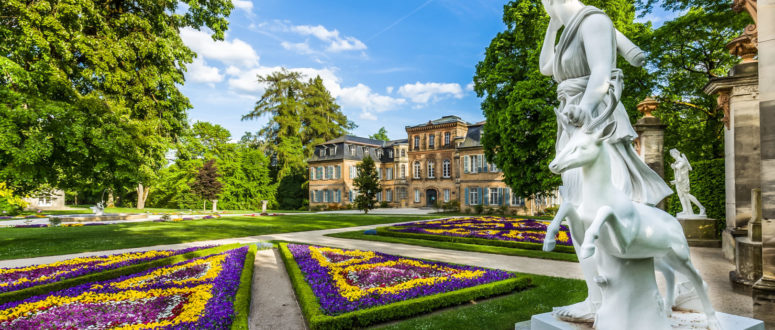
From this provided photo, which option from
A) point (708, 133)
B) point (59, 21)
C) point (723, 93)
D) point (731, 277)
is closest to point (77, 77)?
point (59, 21)

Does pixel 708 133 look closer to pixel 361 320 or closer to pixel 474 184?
pixel 474 184

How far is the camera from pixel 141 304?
545 centimetres

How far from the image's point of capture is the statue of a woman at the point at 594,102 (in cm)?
288

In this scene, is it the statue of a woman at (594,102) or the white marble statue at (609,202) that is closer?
the white marble statue at (609,202)

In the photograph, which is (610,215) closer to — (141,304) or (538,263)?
(141,304)

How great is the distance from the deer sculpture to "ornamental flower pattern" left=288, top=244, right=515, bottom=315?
3.48 metres

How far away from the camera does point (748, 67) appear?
8461 millimetres

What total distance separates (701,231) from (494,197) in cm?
2068

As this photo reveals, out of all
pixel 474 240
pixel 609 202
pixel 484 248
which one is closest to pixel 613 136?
pixel 609 202

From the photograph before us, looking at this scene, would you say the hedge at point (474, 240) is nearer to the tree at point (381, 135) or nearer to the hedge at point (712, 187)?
the hedge at point (712, 187)

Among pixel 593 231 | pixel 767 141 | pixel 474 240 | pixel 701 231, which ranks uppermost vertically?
pixel 767 141

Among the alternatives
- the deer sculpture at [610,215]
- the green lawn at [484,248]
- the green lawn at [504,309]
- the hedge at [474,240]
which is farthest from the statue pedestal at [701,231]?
the deer sculpture at [610,215]

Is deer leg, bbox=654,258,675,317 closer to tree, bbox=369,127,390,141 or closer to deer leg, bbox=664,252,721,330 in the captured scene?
deer leg, bbox=664,252,721,330

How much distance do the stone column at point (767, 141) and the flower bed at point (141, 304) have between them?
7.71 metres
